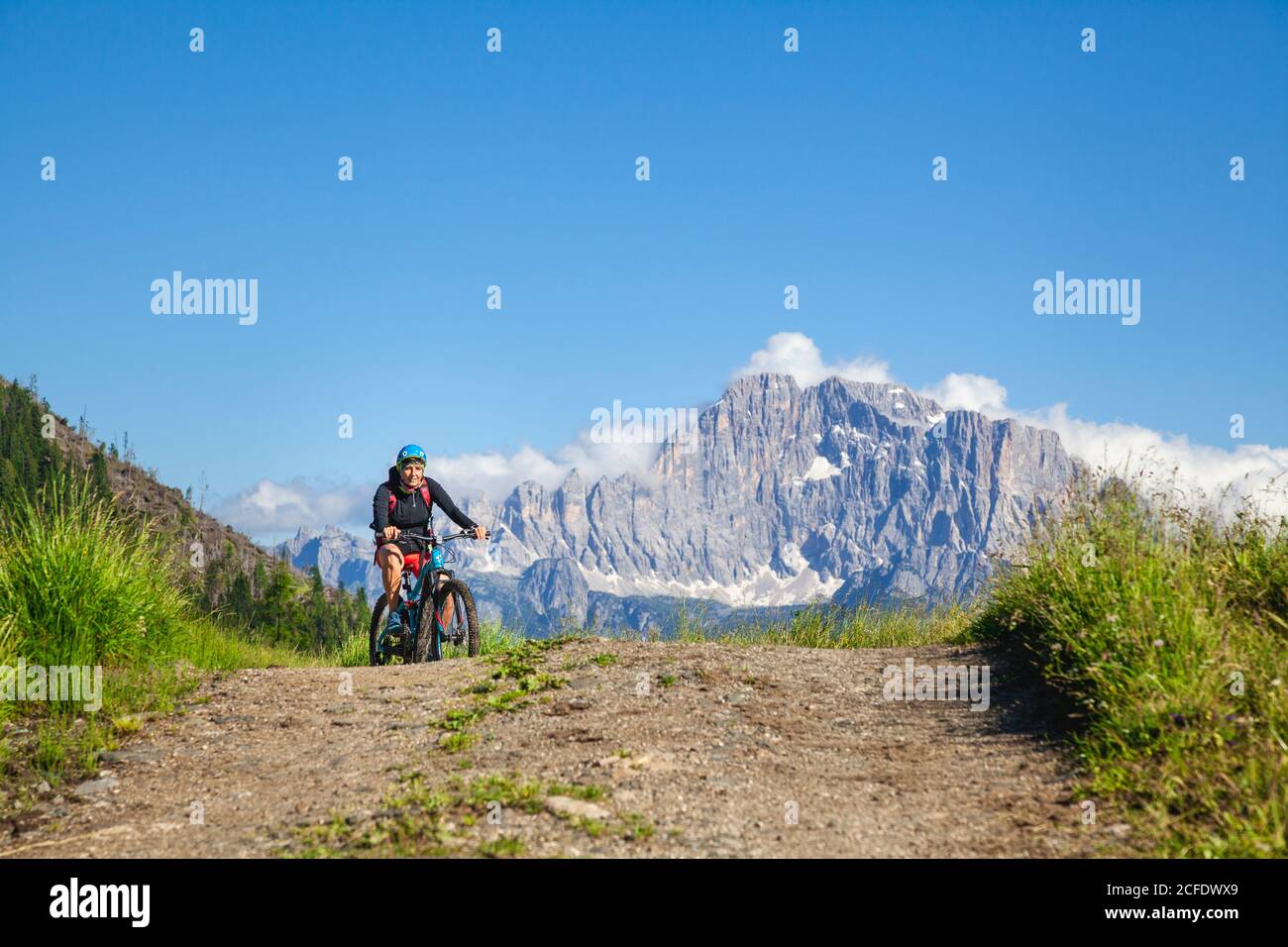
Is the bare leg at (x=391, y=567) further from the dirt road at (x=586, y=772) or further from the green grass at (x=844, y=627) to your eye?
the green grass at (x=844, y=627)

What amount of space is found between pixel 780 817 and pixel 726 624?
28.5 ft

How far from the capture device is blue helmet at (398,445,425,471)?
42.5 ft

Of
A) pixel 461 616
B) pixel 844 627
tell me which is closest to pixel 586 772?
pixel 461 616

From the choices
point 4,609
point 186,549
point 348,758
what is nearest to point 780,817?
point 348,758

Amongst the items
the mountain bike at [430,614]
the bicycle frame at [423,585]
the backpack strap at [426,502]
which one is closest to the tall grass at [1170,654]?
the mountain bike at [430,614]

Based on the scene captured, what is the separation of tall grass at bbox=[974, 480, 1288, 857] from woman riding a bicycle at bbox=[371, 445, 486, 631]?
688 cm

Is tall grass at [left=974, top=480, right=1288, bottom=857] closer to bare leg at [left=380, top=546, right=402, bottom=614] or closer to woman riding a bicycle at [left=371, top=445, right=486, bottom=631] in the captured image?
woman riding a bicycle at [left=371, top=445, right=486, bottom=631]

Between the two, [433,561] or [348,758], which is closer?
[348,758]

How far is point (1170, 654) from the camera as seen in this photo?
284 inches

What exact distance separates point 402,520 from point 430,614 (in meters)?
1.28

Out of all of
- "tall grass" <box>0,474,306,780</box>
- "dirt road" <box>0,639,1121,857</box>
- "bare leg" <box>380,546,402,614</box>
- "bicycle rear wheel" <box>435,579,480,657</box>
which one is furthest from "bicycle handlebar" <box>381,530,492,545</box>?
"tall grass" <box>0,474,306,780</box>
